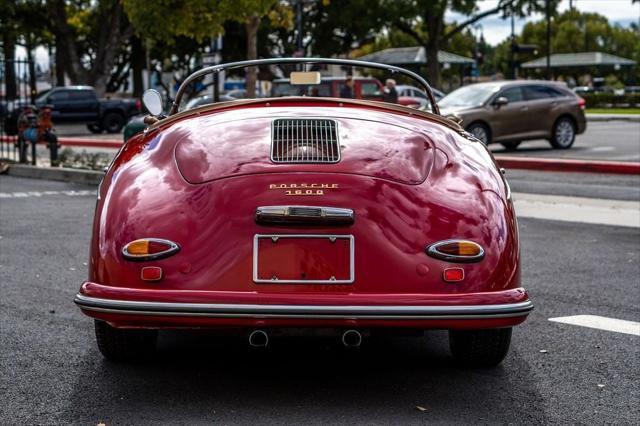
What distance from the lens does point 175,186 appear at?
4.21 metres

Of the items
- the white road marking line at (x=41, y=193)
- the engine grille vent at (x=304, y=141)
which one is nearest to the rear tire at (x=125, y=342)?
the engine grille vent at (x=304, y=141)

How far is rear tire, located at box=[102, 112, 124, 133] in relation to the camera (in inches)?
1444

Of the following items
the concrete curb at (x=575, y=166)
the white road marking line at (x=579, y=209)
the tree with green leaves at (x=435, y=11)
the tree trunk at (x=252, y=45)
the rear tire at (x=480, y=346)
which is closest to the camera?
the rear tire at (x=480, y=346)

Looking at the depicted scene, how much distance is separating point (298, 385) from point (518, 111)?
60.0 ft

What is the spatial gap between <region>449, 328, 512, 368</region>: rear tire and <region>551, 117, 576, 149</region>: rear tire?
61.1ft

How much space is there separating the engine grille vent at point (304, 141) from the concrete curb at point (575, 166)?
1275 centimetres

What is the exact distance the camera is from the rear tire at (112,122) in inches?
1444

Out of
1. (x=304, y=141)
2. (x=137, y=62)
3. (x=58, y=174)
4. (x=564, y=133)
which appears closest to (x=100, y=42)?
(x=137, y=62)

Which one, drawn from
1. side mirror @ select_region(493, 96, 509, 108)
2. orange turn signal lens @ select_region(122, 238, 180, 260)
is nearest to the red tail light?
orange turn signal lens @ select_region(122, 238, 180, 260)

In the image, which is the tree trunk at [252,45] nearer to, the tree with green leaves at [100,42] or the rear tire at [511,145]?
the rear tire at [511,145]

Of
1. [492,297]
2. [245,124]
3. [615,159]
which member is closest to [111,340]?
[245,124]

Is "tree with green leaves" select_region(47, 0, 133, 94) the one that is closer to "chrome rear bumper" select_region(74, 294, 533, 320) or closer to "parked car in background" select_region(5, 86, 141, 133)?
"parked car in background" select_region(5, 86, 141, 133)

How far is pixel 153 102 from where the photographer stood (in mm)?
5613

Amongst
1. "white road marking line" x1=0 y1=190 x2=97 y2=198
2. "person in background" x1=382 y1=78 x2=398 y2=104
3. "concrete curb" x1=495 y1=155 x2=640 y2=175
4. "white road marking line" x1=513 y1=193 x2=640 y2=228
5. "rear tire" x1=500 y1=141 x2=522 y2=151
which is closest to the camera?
"white road marking line" x1=513 y1=193 x2=640 y2=228
